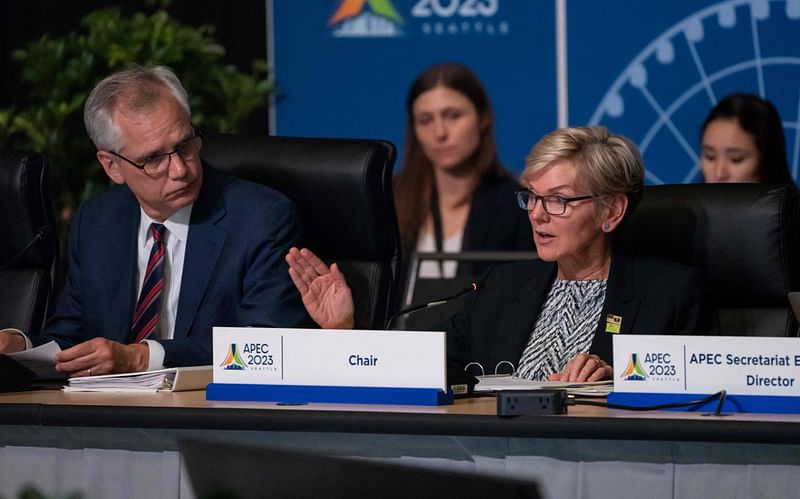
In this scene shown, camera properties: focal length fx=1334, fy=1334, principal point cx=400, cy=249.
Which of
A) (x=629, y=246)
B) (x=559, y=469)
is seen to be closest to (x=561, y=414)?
(x=559, y=469)

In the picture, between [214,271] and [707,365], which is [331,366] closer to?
[707,365]

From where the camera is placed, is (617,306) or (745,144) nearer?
(617,306)

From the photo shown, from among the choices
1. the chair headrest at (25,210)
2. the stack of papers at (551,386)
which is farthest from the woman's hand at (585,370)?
the chair headrest at (25,210)

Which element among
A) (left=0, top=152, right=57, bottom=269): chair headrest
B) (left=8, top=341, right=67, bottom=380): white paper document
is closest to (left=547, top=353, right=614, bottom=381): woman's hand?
(left=8, top=341, right=67, bottom=380): white paper document

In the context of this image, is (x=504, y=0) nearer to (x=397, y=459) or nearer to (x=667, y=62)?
(x=667, y=62)

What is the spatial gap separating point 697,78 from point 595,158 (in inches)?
89.6

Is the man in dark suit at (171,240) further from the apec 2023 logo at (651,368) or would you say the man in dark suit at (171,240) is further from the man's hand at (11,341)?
the apec 2023 logo at (651,368)

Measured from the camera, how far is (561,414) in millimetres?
2037

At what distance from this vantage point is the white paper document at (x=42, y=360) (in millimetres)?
2555

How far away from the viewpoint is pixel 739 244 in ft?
9.04

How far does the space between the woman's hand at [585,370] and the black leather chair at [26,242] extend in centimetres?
136

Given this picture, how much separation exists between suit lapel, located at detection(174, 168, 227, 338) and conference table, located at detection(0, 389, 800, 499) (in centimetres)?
64

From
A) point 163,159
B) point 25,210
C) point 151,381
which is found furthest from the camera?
point 25,210

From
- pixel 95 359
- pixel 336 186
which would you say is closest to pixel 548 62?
pixel 336 186
